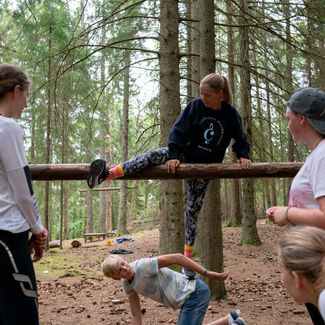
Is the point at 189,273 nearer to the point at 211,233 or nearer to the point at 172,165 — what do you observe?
the point at 172,165

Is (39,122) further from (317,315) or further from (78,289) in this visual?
(317,315)

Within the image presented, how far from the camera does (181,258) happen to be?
128 inches

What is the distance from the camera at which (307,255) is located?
1.51 m

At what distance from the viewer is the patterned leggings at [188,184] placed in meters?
3.57

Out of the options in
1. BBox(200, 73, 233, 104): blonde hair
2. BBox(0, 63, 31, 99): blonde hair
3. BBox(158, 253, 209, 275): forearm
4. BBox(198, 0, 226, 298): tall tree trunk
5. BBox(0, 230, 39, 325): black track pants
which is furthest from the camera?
BBox(198, 0, 226, 298): tall tree trunk

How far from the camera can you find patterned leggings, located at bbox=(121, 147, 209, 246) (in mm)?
3574

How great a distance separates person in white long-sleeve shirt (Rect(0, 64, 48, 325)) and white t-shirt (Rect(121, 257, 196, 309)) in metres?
1.37

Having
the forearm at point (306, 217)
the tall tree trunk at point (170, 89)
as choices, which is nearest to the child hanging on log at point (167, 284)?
the forearm at point (306, 217)

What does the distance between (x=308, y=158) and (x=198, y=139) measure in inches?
70.8

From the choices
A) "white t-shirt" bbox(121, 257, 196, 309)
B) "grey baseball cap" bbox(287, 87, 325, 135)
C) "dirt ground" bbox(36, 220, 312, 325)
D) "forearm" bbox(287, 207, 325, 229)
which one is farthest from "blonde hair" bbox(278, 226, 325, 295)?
"dirt ground" bbox(36, 220, 312, 325)

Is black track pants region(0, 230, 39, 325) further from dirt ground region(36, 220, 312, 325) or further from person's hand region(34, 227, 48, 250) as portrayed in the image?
dirt ground region(36, 220, 312, 325)

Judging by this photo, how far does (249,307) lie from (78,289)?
10.6ft

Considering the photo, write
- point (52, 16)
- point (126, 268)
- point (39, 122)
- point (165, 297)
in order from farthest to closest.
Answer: point (39, 122)
point (52, 16)
point (165, 297)
point (126, 268)

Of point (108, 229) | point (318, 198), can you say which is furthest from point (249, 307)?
point (108, 229)
